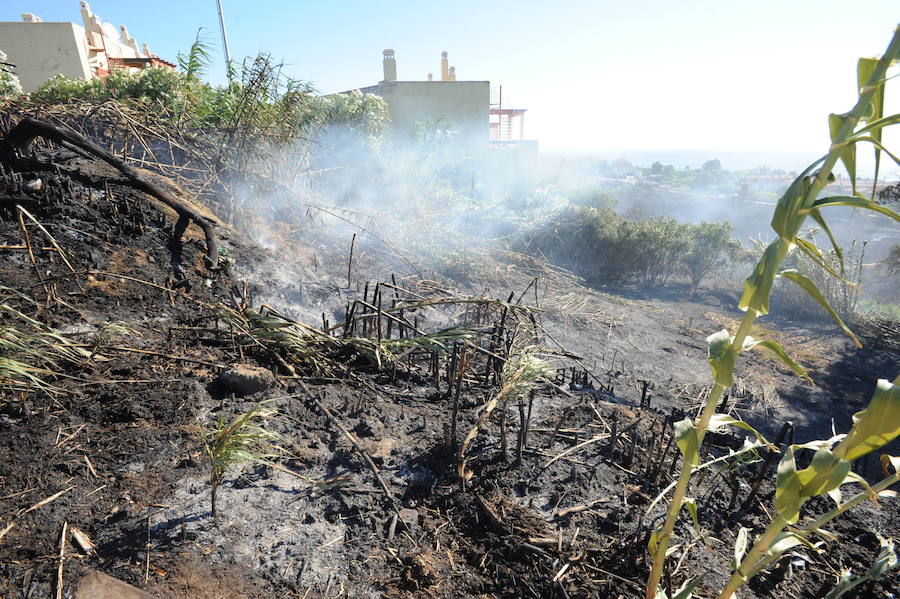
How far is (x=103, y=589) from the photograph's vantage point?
155cm

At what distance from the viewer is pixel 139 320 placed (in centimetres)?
307

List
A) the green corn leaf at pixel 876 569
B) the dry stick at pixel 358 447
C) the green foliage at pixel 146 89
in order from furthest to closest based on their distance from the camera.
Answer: the green foliage at pixel 146 89
the dry stick at pixel 358 447
the green corn leaf at pixel 876 569

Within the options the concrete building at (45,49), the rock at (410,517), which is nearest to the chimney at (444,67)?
the concrete building at (45,49)

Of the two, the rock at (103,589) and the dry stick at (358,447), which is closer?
the rock at (103,589)

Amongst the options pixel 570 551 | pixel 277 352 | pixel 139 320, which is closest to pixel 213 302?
pixel 139 320

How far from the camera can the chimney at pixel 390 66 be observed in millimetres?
22550

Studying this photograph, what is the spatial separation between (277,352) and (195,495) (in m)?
1.25

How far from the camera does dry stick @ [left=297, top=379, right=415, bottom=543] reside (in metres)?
2.24

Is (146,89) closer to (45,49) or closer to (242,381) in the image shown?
(242,381)

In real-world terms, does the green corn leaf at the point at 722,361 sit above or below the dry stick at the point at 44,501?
above

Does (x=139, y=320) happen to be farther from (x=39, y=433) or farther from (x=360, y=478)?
(x=360, y=478)

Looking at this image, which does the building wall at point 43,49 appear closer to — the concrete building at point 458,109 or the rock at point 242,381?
the concrete building at point 458,109

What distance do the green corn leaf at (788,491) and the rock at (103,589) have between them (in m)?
2.00

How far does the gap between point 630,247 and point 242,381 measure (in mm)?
9484
